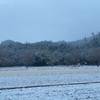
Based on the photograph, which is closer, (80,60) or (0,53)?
(0,53)

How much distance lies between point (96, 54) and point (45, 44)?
149ft

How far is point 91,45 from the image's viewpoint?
500ft

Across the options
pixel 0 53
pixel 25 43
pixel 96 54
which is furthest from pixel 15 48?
pixel 96 54

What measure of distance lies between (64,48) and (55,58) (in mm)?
26980

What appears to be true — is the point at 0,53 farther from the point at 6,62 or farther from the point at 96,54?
the point at 96,54

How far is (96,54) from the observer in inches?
4493

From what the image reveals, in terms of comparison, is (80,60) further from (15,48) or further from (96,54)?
(15,48)

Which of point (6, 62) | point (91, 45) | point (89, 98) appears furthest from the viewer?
point (91, 45)

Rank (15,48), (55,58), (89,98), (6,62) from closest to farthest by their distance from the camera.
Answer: (89,98), (6,62), (55,58), (15,48)

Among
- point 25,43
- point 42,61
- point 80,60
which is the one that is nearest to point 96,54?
point 80,60

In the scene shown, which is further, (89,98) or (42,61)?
(42,61)

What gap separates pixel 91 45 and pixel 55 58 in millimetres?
40253

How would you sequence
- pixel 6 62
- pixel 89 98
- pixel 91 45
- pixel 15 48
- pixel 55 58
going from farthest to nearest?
1. pixel 91 45
2. pixel 15 48
3. pixel 55 58
4. pixel 6 62
5. pixel 89 98

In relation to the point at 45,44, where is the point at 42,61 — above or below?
below
